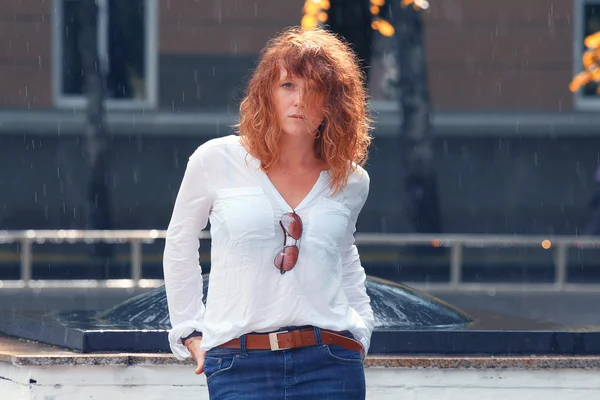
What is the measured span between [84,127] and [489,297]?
8.15m

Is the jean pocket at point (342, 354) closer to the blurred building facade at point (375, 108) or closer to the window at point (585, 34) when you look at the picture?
the blurred building facade at point (375, 108)

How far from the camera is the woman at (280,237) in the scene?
10.4 ft

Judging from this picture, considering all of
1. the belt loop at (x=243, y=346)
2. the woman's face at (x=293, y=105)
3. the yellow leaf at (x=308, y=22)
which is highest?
the yellow leaf at (x=308, y=22)

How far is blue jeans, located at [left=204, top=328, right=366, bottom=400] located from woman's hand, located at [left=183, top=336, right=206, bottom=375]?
0.03 meters

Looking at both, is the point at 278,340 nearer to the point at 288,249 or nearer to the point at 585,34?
the point at 288,249

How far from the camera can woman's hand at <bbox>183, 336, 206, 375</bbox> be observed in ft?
10.6

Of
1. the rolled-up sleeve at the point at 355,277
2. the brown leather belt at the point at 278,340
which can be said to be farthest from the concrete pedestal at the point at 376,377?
the brown leather belt at the point at 278,340

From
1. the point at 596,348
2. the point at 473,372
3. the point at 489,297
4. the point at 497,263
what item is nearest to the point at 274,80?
the point at 473,372

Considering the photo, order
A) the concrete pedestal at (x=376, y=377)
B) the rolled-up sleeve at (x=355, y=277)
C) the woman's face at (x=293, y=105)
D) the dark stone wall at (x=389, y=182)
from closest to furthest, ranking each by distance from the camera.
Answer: the woman's face at (x=293, y=105) → the rolled-up sleeve at (x=355, y=277) → the concrete pedestal at (x=376, y=377) → the dark stone wall at (x=389, y=182)

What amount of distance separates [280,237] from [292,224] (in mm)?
48

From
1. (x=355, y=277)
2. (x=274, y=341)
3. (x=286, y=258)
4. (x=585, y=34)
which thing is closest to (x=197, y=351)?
(x=274, y=341)

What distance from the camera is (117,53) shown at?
61.1 ft

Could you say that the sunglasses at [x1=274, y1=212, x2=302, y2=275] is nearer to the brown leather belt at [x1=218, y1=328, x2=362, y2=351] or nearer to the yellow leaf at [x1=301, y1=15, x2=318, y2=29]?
the brown leather belt at [x1=218, y1=328, x2=362, y2=351]

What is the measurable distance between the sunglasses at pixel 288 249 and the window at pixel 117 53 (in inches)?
600
